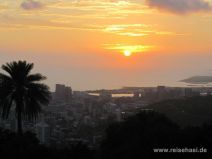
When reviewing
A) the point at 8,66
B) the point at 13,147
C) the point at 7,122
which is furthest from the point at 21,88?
the point at 7,122

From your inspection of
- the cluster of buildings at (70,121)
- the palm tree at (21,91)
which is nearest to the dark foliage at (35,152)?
the palm tree at (21,91)

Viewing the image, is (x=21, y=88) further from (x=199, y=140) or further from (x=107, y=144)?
(x=199, y=140)

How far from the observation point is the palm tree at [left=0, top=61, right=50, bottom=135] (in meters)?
23.6

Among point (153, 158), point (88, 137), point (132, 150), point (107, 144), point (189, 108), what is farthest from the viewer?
point (189, 108)

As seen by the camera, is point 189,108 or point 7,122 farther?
point 189,108

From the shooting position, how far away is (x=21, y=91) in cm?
2356

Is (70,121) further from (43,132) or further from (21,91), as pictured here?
(21,91)

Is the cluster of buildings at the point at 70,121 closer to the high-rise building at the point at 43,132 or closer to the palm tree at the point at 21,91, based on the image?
the high-rise building at the point at 43,132

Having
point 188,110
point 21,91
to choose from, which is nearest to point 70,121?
point 188,110

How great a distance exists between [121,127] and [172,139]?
7278 millimetres

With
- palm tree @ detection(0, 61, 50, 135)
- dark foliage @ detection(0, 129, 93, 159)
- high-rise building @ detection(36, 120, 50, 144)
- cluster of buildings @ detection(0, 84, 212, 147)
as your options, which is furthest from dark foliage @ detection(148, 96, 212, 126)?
dark foliage @ detection(0, 129, 93, 159)

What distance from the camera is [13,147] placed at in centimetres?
1944

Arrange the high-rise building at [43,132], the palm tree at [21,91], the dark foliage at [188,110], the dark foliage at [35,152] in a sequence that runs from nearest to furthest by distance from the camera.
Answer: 1. the dark foliage at [35,152]
2. the palm tree at [21,91]
3. the high-rise building at [43,132]
4. the dark foliage at [188,110]

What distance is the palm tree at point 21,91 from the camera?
23.6 meters
